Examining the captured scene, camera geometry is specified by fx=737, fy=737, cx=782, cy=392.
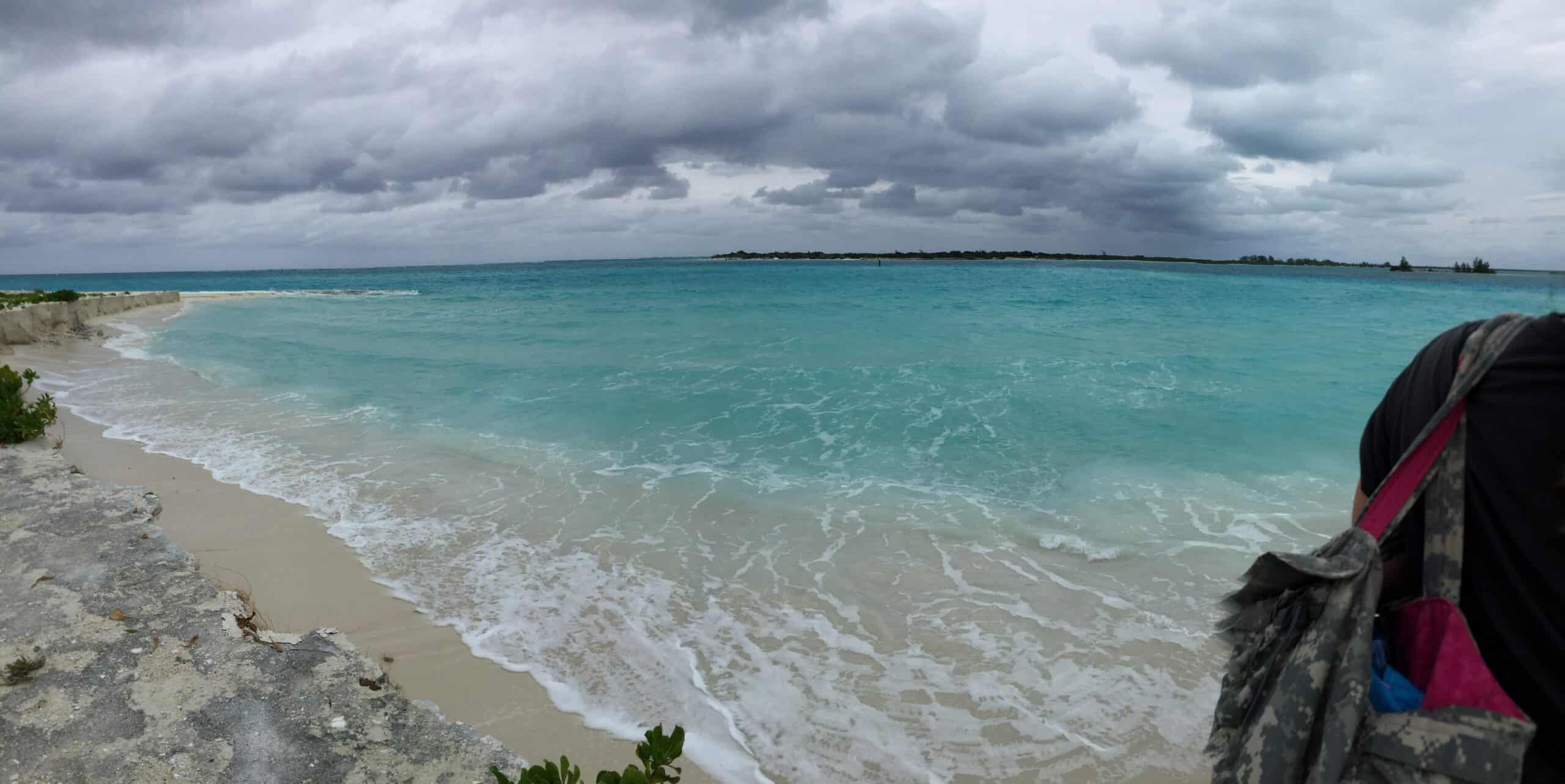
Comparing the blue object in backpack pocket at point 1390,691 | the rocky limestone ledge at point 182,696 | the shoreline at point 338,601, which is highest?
the blue object in backpack pocket at point 1390,691

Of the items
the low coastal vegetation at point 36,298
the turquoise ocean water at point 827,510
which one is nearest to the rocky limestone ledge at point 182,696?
the turquoise ocean water at point 827,510

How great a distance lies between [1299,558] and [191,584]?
600cm

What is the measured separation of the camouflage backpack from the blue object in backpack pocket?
2 cm

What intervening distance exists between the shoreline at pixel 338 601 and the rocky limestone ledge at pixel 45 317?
14.8 metres

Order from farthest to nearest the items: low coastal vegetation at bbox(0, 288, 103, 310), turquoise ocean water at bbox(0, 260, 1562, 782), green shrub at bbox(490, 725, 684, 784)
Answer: low coastal vegetation at bbox(0, 288, 103, 310)
turquoise ocean water at bbox(0, 260, 1562, 782)
green shrub at bbox(490, 725, 684, 784)

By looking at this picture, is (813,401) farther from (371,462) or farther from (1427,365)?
(1427,365)

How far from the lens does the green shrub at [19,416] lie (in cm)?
822

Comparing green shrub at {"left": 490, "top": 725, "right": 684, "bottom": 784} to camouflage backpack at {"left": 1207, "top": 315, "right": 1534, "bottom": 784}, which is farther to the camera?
green shrub at {"left": 490, "top": 725, "right": 684, "bottom": 784}

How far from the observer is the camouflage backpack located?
Answer: 54.1 inches

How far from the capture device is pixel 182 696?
3604 millimetres

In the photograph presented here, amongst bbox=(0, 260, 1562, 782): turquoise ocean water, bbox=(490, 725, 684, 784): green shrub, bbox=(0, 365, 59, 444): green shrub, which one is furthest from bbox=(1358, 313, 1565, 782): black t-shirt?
bbox=(0, 365, 59, 444): green shrub

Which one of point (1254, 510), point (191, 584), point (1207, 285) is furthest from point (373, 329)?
point (1207, 285)

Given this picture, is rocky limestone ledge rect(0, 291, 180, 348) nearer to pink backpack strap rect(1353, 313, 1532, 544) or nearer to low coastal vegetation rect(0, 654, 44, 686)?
low coastal vegetation rect(0, 654, 44, 686)

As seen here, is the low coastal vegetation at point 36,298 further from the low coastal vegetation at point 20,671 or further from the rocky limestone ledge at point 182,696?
the low coastal vegetation at point 20,671
